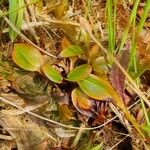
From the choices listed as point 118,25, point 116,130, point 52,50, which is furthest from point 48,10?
point 116,130

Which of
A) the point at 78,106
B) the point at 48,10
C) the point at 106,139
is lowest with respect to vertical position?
the point at 106,139

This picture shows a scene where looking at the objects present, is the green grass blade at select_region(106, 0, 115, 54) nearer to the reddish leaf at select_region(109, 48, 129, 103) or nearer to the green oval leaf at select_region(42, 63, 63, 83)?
the reddish leaf at select_region(109, 48, 129, 103)

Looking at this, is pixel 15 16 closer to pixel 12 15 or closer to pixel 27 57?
pixel 12 15

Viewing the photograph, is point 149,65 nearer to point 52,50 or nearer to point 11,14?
point 52,50

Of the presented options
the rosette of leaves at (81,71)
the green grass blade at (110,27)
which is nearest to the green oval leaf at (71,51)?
the rosette of leaves at (81,71)

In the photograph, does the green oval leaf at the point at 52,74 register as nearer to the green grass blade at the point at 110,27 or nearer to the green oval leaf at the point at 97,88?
the green oval leaf at the point at 97,88

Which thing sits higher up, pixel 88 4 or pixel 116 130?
pixel 88 4

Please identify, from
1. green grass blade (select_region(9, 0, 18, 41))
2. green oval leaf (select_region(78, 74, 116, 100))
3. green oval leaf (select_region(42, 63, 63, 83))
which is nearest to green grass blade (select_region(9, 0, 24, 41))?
green grass blade (select_region(9, 0, 18, 41))
